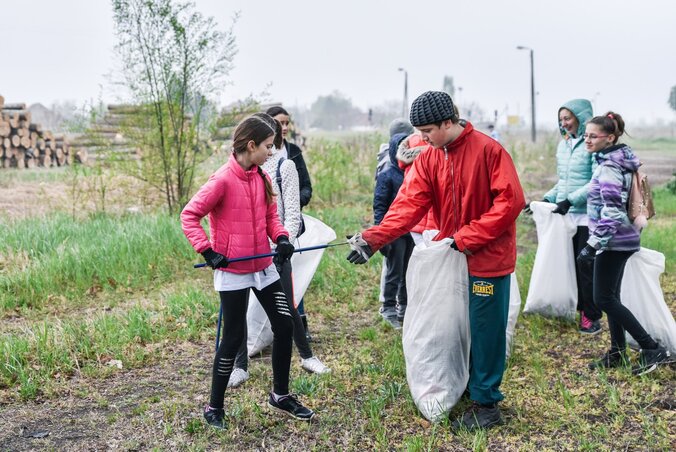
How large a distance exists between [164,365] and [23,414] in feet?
3.30

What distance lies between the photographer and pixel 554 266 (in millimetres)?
5113

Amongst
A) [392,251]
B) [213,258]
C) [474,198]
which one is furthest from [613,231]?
[213,258]

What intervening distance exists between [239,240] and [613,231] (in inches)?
87.0

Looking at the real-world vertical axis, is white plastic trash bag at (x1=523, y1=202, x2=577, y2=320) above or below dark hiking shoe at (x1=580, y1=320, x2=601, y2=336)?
above

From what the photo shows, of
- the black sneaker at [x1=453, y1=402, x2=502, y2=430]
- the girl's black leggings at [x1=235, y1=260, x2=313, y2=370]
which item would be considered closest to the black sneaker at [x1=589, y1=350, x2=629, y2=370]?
the black sneaker at [x1=453, y1=402, x2=502, y2=430]

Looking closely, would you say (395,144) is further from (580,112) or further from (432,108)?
(432,108)

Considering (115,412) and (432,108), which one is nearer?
(432,108)

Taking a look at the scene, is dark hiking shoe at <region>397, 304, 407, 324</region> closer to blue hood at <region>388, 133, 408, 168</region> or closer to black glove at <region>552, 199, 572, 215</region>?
blue hood at <region>388, 133, 408, 168</region>

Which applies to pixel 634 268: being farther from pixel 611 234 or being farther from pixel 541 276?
pixel 541 276

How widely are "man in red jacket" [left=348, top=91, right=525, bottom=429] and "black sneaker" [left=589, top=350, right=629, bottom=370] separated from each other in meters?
1.13

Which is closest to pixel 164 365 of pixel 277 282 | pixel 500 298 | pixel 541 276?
pixel 277 282

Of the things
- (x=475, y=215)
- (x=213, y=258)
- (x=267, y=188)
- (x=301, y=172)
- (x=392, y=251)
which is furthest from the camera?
(x=392, y=251)

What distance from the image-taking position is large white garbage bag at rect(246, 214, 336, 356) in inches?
183

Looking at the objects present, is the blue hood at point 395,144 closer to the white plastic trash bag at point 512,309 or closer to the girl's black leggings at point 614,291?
the white plastic trash bag at point 512,309
